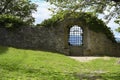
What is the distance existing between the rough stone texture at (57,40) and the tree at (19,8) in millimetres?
15896

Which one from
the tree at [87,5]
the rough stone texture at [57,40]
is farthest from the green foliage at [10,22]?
the tree at [87,5]

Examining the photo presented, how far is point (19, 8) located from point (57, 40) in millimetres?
18234

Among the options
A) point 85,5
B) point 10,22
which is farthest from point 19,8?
point 85,5

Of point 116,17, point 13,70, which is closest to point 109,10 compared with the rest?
point 116,17

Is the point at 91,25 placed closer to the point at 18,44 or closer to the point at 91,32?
the point at 91,32

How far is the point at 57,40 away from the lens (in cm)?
3225

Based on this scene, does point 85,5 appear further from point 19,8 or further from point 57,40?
point 19,8

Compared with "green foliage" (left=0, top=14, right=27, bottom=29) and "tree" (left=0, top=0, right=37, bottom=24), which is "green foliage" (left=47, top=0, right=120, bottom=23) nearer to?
"green foliage" (left=0, top=14, right=27, bottom=29)

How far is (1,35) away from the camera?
31109mm

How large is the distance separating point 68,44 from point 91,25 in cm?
275

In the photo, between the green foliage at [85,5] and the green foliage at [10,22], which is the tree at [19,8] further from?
the green foliage at [85,5]

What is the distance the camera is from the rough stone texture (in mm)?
31391

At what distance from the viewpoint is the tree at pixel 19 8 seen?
4831 centimetres

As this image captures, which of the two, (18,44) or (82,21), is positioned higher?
(82,21)
